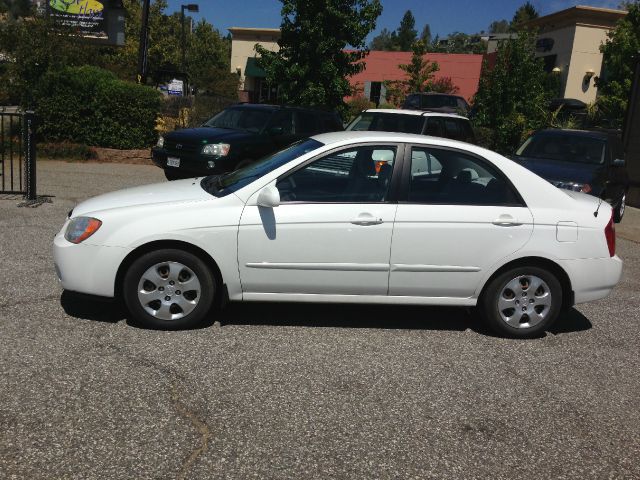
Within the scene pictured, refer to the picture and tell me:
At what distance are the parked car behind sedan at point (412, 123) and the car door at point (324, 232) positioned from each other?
6.50 meters

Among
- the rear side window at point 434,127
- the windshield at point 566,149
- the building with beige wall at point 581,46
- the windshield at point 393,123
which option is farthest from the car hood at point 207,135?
the building with beige wall at point 581,46

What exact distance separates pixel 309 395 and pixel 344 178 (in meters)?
1.83

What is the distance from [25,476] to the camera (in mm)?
3025

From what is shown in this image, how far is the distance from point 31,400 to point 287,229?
209 cm

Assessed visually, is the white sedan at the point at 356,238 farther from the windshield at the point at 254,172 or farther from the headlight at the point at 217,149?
the headlight at the point at 217,149

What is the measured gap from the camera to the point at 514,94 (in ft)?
60.8

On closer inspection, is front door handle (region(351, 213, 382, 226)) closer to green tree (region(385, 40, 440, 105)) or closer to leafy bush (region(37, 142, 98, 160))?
leafy bush (region(37, 142, 98, 160))

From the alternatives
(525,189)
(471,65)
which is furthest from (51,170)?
(471,65)

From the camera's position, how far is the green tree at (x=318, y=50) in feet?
58.0

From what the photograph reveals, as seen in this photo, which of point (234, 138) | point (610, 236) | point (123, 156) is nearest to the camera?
point (610, 236)

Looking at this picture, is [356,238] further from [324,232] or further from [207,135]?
[207,135]

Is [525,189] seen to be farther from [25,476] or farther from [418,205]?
[25,476]

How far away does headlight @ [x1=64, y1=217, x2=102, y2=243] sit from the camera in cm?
480

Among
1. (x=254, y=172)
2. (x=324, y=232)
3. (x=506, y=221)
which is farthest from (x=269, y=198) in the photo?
(x=506, y=221)
